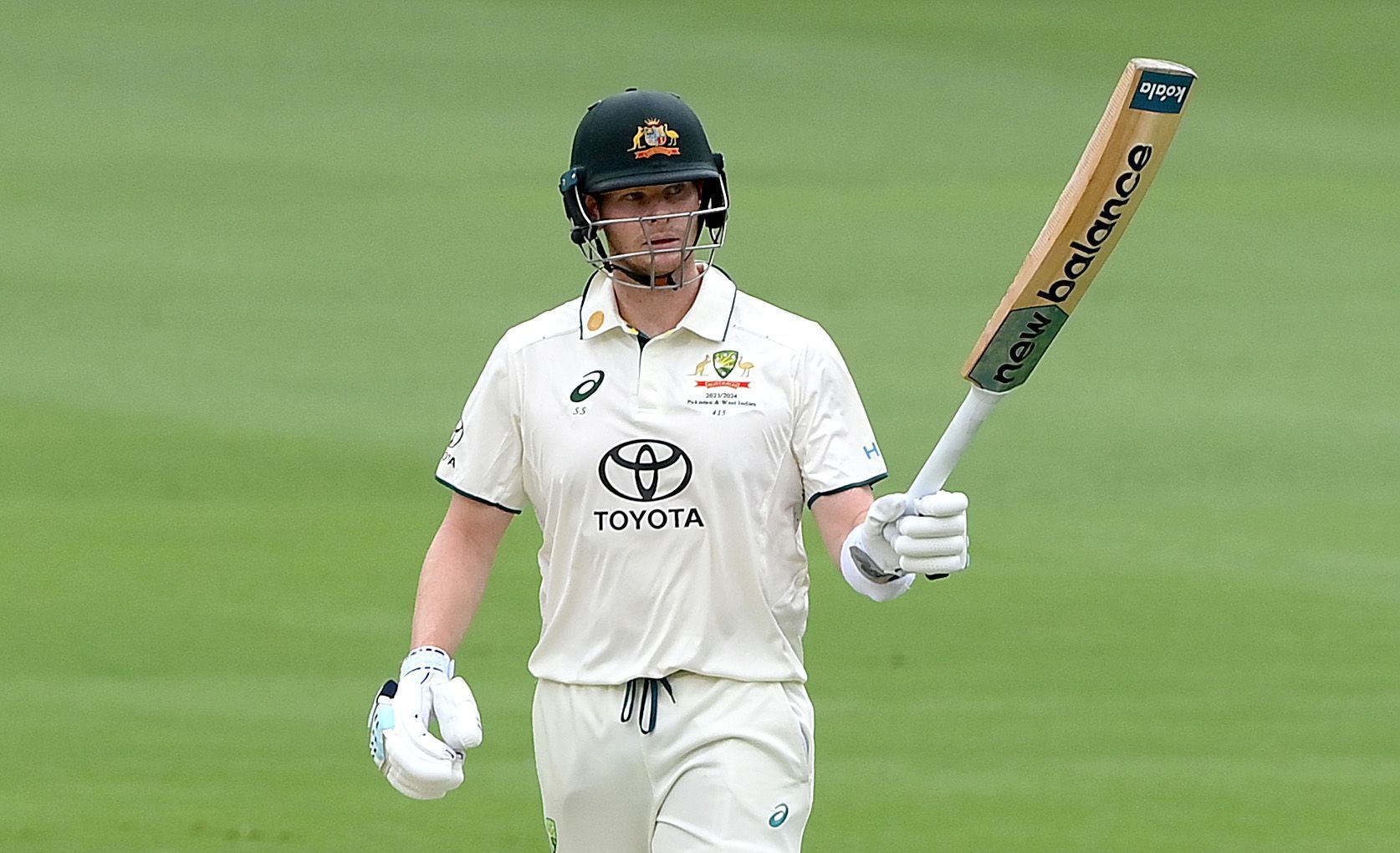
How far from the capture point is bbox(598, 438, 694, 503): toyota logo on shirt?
4.51 meters

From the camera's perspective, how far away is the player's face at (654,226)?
4570 millimetres

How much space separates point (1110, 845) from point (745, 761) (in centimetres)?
332

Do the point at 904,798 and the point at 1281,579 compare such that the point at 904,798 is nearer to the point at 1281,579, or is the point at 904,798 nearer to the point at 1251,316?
the point at 1281,579

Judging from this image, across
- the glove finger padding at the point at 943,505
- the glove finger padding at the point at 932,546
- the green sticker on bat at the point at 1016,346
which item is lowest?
the glove finger padding at the point at 932,546

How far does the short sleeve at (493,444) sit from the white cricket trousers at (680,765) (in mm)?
397

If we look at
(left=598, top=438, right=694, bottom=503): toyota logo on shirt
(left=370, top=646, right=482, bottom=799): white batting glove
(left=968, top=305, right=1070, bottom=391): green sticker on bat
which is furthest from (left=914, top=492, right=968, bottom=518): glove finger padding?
(left=370, top=646, right=482, bottom=799): white batting glove

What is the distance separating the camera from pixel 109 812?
788cm

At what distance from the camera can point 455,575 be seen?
15.6 feet

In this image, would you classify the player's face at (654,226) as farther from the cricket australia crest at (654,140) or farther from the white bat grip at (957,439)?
the white bat grip at (957,439)

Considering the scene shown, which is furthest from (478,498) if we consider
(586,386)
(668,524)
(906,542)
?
(906,542)

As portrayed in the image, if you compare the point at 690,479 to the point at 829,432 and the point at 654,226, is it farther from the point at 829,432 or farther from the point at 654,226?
the point at 654,226

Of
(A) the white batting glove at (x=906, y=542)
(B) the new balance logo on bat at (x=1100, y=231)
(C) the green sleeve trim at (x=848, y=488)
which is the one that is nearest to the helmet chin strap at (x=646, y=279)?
(C) the green sleeve trim at (x=848, y=488)

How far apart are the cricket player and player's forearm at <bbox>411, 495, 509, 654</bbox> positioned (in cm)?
3

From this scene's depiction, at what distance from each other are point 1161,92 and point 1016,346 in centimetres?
54
